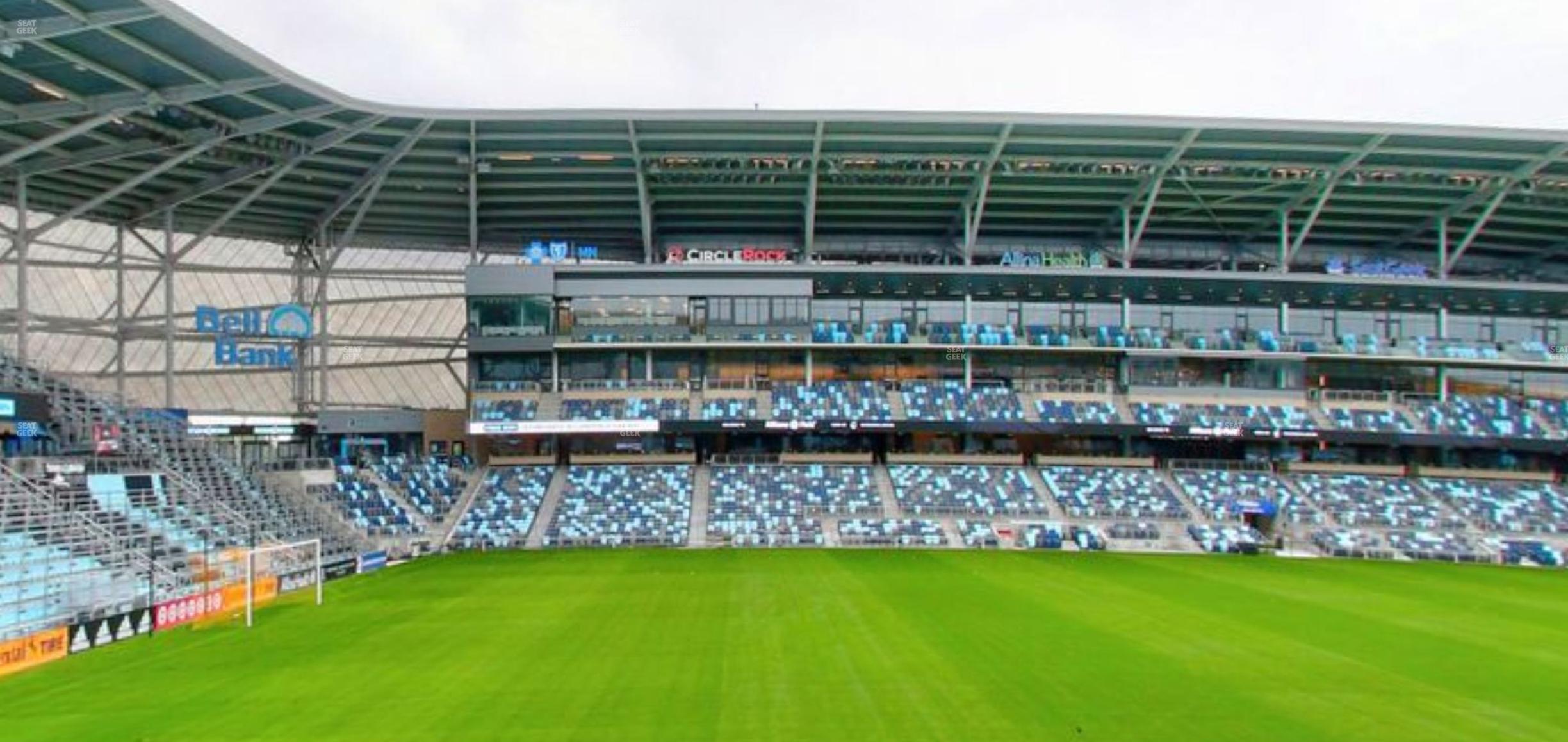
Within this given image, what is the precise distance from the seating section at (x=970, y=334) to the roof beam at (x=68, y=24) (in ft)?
135

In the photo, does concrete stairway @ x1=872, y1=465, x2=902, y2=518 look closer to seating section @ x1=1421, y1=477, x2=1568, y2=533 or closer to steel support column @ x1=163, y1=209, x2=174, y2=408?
seating section @ x1=1421, y1=477, x2=1568, y2=533

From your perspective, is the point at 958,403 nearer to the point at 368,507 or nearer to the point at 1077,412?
the point at 1077,412

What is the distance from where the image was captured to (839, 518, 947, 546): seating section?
5078 centimetres

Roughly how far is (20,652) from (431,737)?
43.0 feet

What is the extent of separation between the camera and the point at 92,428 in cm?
4175

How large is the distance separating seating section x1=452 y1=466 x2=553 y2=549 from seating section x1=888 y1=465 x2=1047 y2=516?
747 inches

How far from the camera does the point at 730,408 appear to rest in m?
59.3

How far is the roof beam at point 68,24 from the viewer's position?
99.9 ft

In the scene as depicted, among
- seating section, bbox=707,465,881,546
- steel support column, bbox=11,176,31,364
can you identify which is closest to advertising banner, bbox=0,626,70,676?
steel support column, bbox=11,176,31,364

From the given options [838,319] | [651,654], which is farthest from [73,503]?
[838,319]

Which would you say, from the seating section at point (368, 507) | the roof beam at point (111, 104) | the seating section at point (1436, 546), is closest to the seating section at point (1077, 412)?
the seating section at point (1436, 546)

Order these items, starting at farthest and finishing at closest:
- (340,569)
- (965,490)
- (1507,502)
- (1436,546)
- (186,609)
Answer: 1. (965,490)
2. (1507,502)
3. (1436,546)
4. (340,569)
5. (186,609)

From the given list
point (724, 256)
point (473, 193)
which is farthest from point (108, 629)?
point (724, 256)

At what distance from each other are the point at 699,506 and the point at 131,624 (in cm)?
2952
